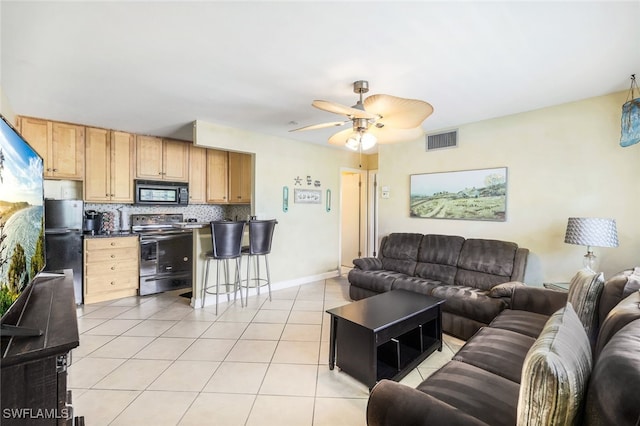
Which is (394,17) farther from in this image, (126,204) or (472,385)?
(126,204)

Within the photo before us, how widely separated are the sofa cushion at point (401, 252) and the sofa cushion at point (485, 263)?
1.92 ft

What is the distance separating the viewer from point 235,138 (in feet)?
12.9

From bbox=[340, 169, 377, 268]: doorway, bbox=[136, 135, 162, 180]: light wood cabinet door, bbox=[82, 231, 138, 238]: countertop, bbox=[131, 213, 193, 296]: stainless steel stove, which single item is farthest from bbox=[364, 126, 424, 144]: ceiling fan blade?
bbox=[82, 231, 138, 238]: countertop

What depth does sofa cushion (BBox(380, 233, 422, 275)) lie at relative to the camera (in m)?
3.79

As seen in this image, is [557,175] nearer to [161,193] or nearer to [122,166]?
[161,193]

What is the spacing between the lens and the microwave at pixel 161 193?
4.24 m

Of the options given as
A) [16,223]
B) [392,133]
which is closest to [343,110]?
[392,133]

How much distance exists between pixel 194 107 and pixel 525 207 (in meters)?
3.89

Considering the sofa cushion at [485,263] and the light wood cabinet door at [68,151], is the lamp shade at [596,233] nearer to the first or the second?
the sofa cushion at [485,263]

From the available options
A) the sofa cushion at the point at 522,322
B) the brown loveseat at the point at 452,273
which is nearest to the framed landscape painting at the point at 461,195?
the brown loveseat at the point at 452,273

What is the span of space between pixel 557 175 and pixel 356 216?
3.47 meters

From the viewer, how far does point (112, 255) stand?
3869 millimetres

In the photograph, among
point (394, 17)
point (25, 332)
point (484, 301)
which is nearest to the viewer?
point (25, 332)

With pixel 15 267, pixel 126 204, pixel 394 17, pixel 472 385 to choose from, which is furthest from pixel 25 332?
pixel 126 204
